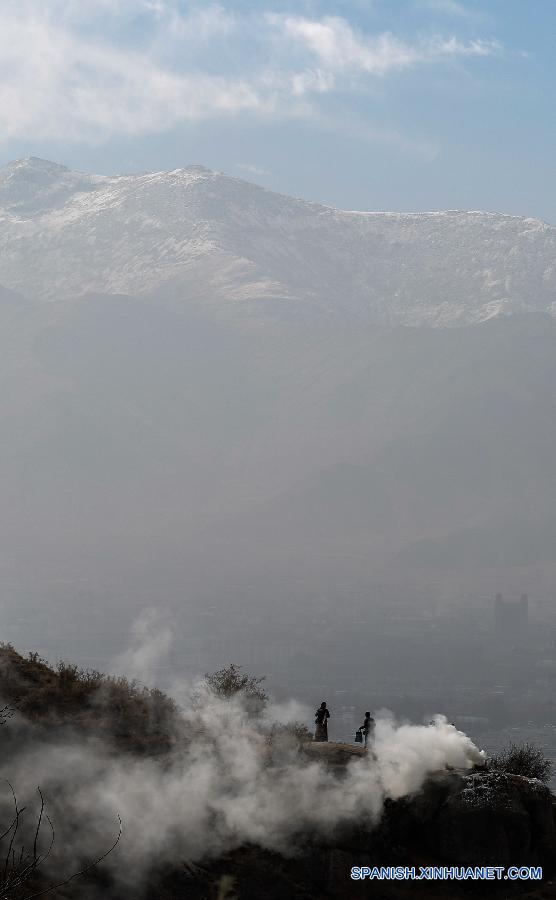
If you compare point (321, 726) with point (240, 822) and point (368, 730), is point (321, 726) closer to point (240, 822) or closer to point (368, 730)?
point (368, 730)

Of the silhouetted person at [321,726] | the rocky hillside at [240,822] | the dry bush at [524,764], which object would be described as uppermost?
the silhouetted person at [321,726]

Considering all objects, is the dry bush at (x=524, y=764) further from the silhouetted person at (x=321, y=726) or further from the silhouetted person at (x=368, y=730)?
the silhouetted person at (x=321, y=726)

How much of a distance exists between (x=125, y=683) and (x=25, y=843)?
12930 millimetres

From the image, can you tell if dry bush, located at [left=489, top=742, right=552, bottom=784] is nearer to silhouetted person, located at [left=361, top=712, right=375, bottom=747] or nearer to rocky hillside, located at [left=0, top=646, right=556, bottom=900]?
rocky hillside, located at [left=0, top=646, right=556, bottom=900]

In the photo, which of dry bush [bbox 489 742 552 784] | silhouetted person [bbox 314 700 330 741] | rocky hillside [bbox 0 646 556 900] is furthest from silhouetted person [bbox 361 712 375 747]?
dry bush [bbox 489 742 552 784]

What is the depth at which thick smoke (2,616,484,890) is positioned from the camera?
136 ft

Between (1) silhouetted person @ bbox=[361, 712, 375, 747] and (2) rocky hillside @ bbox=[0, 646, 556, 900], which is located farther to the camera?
(1) silhouetted person @ bbox=[361, 712, 375, 747]

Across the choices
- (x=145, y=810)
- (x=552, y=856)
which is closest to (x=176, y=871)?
(x=145, y=810)

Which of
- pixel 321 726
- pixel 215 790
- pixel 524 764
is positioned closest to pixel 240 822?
pixel 215 790

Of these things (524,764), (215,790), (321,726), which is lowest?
(215,790)

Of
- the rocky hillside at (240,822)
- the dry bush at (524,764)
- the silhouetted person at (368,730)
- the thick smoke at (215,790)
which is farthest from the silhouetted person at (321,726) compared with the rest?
the dry bush at (524,764)

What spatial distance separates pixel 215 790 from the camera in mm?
44094

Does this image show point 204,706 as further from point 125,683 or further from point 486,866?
point 486,866

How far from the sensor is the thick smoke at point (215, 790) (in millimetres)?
41531
